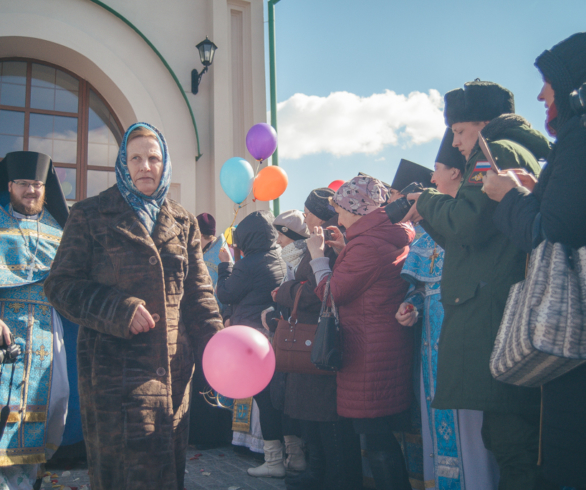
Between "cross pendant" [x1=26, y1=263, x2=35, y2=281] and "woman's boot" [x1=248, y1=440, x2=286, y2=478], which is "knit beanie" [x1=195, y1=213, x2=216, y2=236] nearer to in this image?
"cross pendant" [x1=26, y1=263, x2=35, y2=281]

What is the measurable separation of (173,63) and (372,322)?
6.88 metres

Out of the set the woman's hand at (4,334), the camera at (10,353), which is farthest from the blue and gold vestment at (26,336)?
the woman's hand at (4,334)

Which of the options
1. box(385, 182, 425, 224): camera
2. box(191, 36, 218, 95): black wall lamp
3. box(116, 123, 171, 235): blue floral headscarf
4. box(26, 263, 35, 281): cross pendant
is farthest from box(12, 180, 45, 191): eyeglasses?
box(191, 36, 218, 95): black wall lamp

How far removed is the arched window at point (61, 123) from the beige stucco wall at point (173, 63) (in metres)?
0.21

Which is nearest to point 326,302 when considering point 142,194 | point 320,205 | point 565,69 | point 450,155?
point 450,155

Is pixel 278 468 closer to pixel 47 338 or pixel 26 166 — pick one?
pixel 47 338

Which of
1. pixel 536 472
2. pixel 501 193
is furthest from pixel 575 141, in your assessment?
pixel 536 472

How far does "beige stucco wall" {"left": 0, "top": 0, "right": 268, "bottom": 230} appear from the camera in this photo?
→ 752 centimetres

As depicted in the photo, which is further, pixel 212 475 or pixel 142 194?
pixel 212 475

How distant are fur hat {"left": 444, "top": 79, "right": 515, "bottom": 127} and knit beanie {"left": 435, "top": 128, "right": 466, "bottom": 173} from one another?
0.33 m

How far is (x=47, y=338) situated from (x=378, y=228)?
2.41m

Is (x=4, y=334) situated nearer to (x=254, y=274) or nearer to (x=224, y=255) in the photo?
(x=254, y=274)

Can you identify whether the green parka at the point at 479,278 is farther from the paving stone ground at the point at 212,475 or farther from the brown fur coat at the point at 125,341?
the paving stone ground at the point at 212,475

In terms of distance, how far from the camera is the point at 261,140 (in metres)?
6.96
